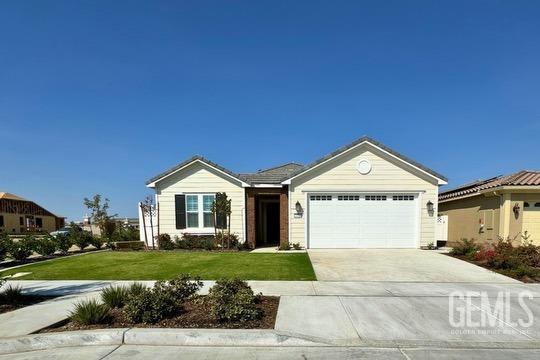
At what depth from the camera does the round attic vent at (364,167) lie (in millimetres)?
15828

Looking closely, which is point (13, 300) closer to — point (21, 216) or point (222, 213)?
point (222, 213)

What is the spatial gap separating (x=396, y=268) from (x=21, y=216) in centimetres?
5642

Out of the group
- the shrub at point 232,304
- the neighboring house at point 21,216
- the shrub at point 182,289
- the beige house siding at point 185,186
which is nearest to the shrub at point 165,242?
the beige house siding at point 185,186

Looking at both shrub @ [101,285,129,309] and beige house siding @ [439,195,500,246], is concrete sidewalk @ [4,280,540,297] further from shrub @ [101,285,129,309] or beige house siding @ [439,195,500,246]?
beige house siding @ [439,195,500,246]

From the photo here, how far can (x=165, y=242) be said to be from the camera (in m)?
16.3

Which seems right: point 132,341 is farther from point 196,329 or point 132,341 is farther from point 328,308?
point 328,308

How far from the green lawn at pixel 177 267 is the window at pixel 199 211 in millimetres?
2396

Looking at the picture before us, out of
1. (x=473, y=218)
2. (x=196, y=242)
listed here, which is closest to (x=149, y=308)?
(x=196, y=242)

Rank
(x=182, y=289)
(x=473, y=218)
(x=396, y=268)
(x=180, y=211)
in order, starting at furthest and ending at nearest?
(x=180, y=211) → (x=473, y=218) → (x=396, y=268) → (x=182, y=289)

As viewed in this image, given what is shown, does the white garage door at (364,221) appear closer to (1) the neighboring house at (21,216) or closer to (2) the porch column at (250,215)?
(2) the porch column at (250,215)

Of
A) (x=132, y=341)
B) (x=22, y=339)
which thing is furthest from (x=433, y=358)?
(x=22, y=339)

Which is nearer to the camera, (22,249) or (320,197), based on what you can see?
(22,249)

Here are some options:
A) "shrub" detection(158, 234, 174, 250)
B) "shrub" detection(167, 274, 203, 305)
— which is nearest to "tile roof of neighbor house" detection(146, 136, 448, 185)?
"shrub" detection(158, 234, 174, 250)

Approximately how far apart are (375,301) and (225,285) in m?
3.15
